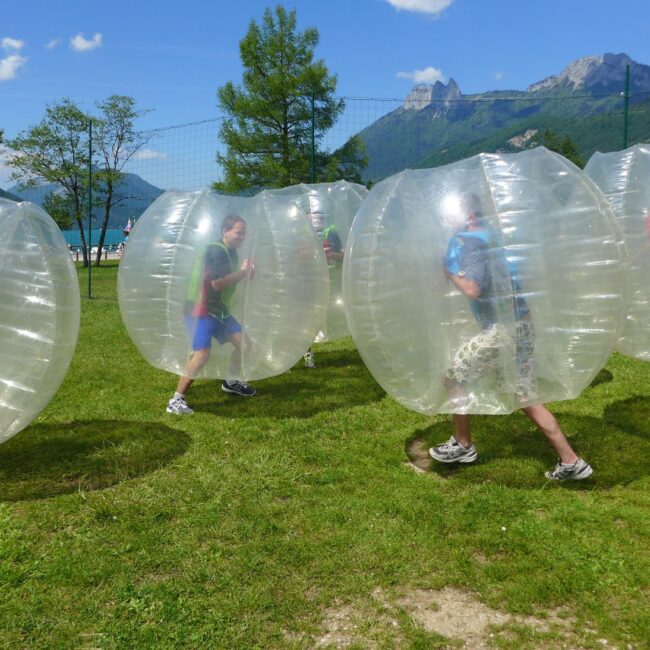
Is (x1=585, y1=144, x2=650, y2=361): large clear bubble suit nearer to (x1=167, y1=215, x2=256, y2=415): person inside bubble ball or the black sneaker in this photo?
(x1=167, y1=215, x2=256, y2=415): person inside bubble ball

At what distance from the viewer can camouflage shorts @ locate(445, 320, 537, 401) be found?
3264mm

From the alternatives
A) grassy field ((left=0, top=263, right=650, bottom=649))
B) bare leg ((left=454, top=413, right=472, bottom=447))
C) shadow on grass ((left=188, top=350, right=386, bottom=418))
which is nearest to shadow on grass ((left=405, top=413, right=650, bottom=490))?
grassy field ((left=0, top=263, right=650, bottom=649))

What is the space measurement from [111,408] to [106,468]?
1437 mm

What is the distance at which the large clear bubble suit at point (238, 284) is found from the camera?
469cm

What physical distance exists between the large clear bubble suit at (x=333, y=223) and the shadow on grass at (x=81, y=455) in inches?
90.7

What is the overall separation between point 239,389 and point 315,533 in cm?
290

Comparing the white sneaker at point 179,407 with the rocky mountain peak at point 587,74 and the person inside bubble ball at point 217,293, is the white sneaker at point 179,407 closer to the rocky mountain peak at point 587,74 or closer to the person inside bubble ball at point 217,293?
the person inside bubble ball at point 217,293

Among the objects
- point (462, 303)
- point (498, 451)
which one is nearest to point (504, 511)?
point (498, 451)

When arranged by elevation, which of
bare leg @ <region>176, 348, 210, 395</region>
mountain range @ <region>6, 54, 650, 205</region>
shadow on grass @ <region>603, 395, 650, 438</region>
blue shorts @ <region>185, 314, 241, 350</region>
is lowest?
shadow on grass @ <region>603, 395, 650, 438</region>

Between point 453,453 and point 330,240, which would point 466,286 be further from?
point 330,240

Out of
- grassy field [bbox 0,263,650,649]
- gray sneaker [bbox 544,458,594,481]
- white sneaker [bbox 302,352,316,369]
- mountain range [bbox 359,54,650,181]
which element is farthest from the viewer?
mountain range [bbox 359,54,650,181]

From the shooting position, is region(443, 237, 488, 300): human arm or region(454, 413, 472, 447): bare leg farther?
region(454, 413, 472, 447): bare leg

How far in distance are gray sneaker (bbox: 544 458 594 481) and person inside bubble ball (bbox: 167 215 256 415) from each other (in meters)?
2.39

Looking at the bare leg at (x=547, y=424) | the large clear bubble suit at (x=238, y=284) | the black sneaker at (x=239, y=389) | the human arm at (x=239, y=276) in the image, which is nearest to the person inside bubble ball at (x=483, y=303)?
the bare leg at (x=547, y=424)
